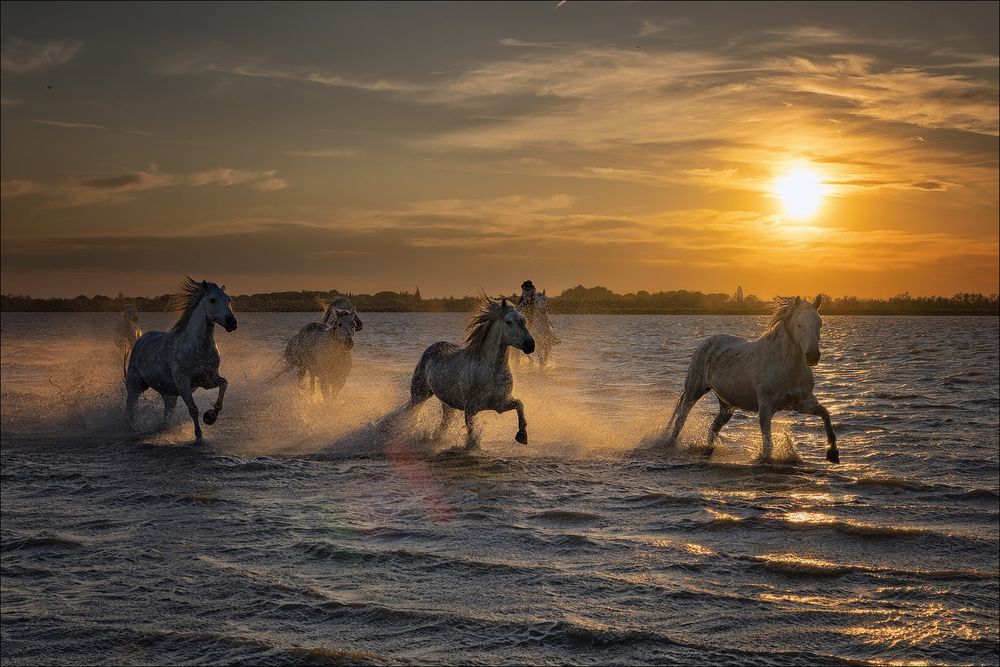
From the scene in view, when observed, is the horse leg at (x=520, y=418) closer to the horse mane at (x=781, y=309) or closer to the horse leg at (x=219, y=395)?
the horse mane at (x=781, y=309)

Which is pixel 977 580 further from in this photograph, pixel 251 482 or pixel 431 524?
pixel 251 482

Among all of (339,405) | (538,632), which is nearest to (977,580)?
(538,632)

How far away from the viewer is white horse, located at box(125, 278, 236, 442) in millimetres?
15125

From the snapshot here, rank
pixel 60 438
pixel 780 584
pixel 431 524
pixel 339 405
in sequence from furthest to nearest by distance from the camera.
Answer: pixel 339 405 < pixel 60 438 < pixel 431 524 < pixel 780 584

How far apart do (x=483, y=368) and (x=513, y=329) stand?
79cm

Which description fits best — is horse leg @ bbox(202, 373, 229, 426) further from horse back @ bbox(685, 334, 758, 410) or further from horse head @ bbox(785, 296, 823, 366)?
horse head @ bbox(785, 296, 823, 366)

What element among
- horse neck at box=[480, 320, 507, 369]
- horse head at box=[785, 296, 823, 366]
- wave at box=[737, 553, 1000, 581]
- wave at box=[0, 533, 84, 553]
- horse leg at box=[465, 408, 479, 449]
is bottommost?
Answer: wave at box=[0, 533, 84, 553]

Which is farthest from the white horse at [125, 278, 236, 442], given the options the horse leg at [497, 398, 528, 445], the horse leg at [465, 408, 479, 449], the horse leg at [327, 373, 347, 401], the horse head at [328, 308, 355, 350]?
the horse leg at [497, 398, 528, 445]

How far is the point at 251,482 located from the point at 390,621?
18.5 feet

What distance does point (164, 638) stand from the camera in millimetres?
6273

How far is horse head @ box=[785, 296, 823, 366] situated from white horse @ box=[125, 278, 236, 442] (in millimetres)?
8794

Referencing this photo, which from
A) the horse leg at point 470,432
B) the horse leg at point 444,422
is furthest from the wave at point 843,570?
the horse leg at point 444,422

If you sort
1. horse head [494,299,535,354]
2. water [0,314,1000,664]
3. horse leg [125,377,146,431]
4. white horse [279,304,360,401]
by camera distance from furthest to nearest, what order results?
1. white horse [279,304,360,401]
2. horse leg [125,377,146,431]
3. horse head [494,299,535,354]
4. water [0,314,1000,664]

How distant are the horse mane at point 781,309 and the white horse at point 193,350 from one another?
28.1 ft
